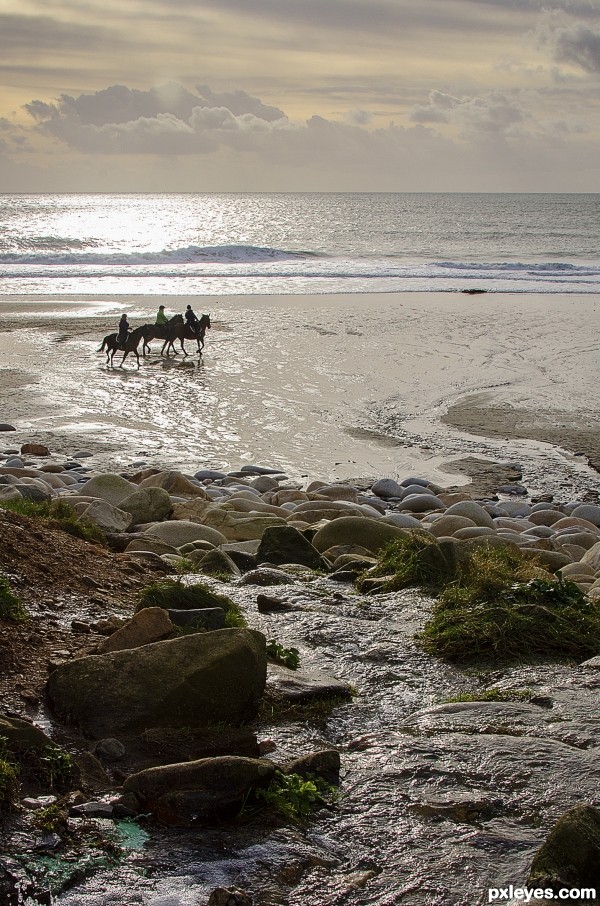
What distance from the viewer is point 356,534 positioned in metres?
8.92

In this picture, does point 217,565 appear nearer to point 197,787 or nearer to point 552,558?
point 552,558

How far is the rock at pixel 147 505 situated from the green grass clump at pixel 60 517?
111cm

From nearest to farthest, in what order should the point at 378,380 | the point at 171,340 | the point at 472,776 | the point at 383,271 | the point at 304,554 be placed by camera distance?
1. the point at 472,776
2. the point at 304,554
3. the point at 378,380
4. the point at 171,340
5. the point at 383,271

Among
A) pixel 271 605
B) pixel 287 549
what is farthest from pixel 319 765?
pixel 287 549

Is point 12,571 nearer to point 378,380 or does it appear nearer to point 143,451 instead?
→ point 143,451

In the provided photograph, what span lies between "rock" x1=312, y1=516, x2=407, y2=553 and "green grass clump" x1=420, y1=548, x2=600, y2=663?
2157mm

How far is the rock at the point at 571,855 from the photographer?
3.28 meters

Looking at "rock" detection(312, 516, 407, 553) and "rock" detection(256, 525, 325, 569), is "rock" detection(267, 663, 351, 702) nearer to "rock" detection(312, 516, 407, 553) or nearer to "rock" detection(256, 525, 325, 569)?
"rock" detection(256, 525, 325, 569)

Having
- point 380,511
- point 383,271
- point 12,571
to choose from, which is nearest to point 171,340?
point 380,511

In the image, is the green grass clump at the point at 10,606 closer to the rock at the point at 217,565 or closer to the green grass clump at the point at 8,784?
the green grass clump at the point at 8,784

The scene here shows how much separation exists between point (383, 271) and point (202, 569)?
41077 millimetres

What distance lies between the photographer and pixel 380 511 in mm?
10922

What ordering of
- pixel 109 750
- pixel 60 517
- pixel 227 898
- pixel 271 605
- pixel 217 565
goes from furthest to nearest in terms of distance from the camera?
pixel 60 517 < pixel 217 565 < pixel 271 605 < pixel 109 750 < pixel 227 898

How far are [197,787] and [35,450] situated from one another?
415 inches
